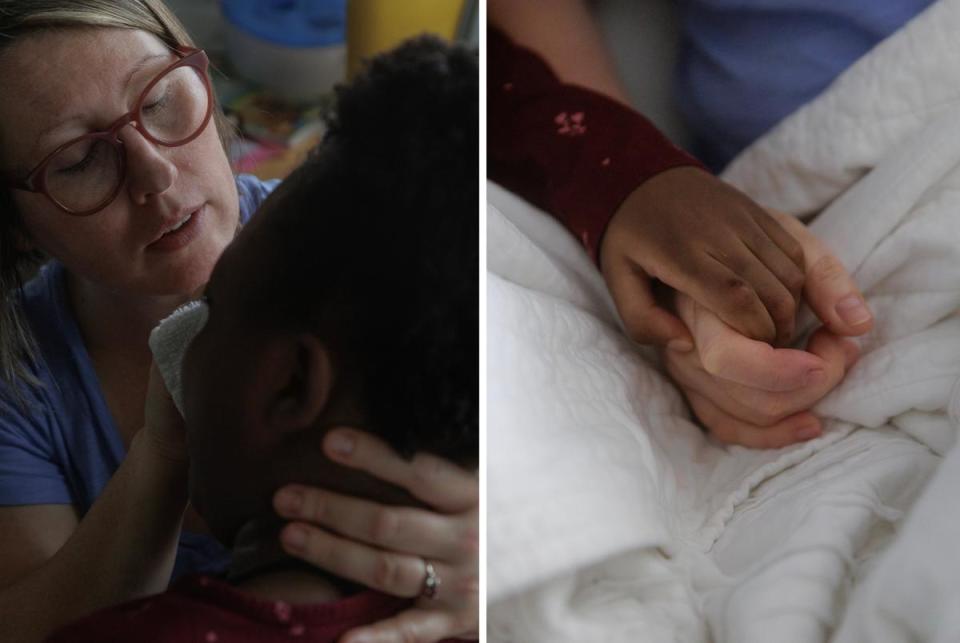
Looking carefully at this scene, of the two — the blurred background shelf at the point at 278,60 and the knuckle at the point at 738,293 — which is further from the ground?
the blurred background shelf at the point at 278,60

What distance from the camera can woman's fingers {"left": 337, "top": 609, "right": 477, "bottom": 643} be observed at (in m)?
0.35

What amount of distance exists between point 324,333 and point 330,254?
1.2 inches

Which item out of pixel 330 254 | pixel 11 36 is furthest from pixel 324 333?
pixel 11 36

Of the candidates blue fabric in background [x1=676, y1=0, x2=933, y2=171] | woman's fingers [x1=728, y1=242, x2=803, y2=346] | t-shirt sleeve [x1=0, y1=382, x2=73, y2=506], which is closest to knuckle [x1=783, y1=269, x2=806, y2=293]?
woman's fingers [x1=728, y1=242, x2=803, y2=346]

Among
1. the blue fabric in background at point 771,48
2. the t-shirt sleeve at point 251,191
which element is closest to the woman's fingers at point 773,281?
the blue fabric in background at point 771,48

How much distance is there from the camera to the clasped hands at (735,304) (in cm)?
43

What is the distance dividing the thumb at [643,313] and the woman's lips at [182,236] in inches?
8.4

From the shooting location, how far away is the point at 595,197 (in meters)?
0.46

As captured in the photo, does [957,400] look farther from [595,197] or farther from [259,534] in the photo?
[259,534]

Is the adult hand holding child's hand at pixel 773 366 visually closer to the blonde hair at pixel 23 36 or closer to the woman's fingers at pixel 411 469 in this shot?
the woman's fingers at pixel 411 469

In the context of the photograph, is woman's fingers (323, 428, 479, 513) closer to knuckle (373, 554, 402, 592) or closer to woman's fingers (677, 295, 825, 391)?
knuckle (373, 554, 402, 592)

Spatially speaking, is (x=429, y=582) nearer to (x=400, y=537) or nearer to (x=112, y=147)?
(x=400, y=537)

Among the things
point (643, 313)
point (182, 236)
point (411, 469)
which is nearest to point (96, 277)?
point (182, 236)

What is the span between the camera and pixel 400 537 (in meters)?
0.35
